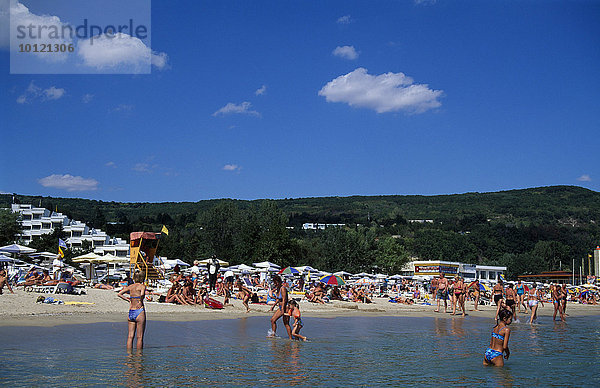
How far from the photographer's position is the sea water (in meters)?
8.05

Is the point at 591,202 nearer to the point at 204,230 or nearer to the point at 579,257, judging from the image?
the point at 579,257

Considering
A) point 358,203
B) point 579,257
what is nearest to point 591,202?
point 579,257

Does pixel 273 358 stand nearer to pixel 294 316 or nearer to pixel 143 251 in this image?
pixel 294 316

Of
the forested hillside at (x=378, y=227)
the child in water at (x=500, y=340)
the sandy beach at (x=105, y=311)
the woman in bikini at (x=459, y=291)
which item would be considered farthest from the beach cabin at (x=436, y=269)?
the child in water at (x=500, y=340)

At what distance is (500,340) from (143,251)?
24.9 m

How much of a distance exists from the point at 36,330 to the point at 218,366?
5.35m

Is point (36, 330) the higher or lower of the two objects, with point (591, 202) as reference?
lower

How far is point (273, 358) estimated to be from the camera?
9930 millimetres

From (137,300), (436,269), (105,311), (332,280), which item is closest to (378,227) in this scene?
(436,269)

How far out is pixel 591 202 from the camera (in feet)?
410

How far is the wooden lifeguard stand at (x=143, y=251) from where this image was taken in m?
29.8

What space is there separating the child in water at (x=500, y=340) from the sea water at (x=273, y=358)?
0.15m

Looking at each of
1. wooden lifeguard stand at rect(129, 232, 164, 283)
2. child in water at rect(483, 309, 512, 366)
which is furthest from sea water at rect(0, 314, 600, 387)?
wooden lifeguard stand at rect(129, 232, 164, 283)

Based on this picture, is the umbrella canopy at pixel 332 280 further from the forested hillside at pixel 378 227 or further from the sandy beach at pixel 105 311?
the forested hillside at pixel 378 227
